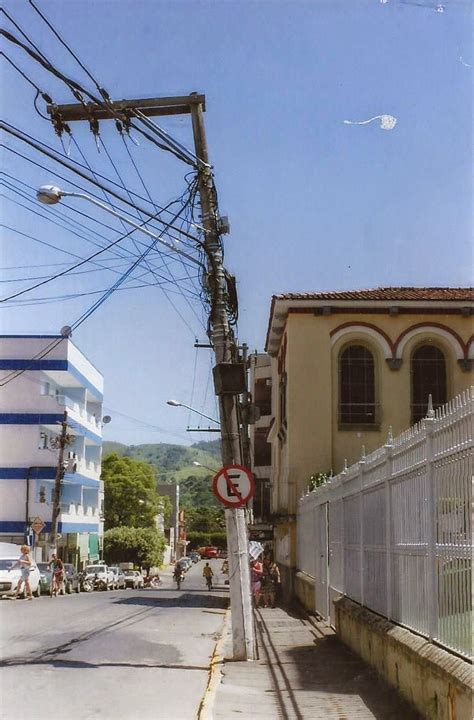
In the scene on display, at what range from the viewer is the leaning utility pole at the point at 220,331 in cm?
1267

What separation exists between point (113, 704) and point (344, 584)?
20.5 feet

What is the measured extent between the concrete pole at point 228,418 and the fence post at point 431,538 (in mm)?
5019

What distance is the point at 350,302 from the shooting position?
30812mm

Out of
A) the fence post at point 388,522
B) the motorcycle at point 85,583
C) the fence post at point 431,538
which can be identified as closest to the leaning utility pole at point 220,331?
the fence post at point 388,522

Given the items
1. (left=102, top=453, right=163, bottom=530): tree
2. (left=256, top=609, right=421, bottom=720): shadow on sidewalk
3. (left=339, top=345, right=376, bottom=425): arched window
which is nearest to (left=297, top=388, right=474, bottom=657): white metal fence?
(left=256, top=609, right=421, bottom=720): shadow on sidewalk

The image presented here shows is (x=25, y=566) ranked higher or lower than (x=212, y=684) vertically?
higher

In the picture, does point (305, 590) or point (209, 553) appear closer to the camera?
point (305, 590)

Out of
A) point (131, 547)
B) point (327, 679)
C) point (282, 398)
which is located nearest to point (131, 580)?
point (131, 547)

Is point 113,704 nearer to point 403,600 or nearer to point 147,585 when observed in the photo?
point 403,600

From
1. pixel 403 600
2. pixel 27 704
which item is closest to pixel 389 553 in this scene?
pixel 403 600

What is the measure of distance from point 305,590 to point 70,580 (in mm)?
15830

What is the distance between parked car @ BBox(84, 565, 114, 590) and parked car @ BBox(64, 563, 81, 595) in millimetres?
3606

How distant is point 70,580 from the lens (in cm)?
3706

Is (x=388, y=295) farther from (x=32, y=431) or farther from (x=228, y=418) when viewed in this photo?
(x=32, y=431)
